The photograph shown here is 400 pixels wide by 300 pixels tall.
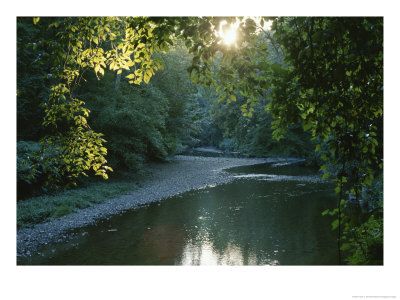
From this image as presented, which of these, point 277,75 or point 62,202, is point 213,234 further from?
point 277,75

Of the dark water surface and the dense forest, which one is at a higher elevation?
the dense forest

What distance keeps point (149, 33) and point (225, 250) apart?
5.60 metres

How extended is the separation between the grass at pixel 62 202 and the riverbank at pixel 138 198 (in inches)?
10.8

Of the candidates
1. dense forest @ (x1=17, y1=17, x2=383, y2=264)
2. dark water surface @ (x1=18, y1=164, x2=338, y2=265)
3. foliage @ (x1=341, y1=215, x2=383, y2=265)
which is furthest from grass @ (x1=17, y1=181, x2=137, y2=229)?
foliage @ (x1=341, y1=215, x2=383, y2=265)

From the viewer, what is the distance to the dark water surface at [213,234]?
676cm

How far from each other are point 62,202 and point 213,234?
5.09 metres

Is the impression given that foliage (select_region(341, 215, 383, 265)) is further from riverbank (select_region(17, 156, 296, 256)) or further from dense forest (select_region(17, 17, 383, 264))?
riverbank (select_region(17, 156, 296, 256))

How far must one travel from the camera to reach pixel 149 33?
8.68 feet

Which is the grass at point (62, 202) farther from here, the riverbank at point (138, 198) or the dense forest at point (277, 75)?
the dense forest at point (277, 75)

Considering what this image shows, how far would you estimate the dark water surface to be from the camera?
22.2ft

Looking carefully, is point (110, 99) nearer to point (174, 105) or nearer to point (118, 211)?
point (118, 211)

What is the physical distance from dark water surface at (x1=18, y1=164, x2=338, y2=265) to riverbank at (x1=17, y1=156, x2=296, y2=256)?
0.43 m
